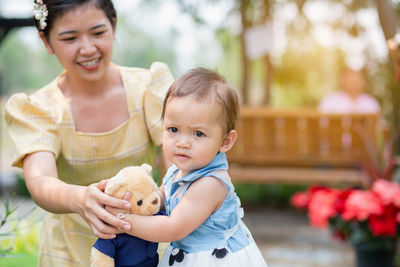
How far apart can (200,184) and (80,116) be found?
0.66 m

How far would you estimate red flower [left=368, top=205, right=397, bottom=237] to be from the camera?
11.2ft

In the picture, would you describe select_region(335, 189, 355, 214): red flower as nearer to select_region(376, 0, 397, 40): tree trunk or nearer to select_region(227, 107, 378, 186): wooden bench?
select_region(227, 107, 378, 186): wooden bench

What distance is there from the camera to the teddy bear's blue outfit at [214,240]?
1.38 m

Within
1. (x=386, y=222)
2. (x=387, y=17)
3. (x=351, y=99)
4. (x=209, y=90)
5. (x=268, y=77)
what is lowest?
(x=386, y=222)

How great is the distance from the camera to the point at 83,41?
1693mm

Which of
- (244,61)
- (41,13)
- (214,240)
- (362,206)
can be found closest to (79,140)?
(41,13)

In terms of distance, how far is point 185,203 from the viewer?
134 centimetres

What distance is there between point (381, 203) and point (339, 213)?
13.6 inches

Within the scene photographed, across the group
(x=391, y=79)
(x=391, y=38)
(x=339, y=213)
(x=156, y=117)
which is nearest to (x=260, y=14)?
(x=391, y=79)

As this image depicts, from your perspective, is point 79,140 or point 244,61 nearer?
point 79,140

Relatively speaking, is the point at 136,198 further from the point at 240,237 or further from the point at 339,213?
the point at 339,213

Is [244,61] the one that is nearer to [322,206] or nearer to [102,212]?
[322,206]

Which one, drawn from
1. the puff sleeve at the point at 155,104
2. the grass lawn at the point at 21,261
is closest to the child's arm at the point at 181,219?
the puff sleeve at the point at 155,104

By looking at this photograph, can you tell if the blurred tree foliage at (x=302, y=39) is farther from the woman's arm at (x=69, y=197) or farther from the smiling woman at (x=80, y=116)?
the woman's arm at (x=69, y=197)
